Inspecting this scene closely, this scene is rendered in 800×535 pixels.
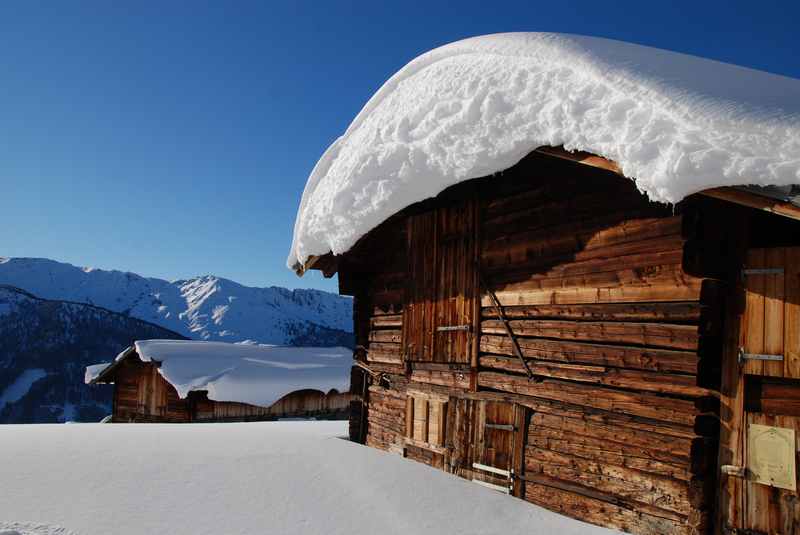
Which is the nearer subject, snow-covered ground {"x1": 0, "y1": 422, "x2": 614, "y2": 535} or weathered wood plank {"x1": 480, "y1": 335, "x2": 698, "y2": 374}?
snow-covered ground {"x1": 0, "y1": 422, "x2": 614, "y2": 535}

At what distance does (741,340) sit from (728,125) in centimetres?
196

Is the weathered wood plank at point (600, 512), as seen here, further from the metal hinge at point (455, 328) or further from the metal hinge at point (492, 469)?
the metal hinge at point (455, 328)

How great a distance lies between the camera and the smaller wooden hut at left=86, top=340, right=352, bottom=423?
23.0 m

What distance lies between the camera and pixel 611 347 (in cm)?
603

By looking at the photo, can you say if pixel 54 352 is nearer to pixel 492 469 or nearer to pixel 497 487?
pixel 492 469

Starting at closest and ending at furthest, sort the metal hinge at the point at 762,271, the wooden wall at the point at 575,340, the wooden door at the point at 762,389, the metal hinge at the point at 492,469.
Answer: the wooden door at the point at 762,389, the metal hinge at the point at 762,271, the wooden wall at the point at 575,340, the metal hinge at the point at 492,469

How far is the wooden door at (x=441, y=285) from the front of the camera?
27.1 feet

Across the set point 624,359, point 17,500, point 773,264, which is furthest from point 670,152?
point 17,500

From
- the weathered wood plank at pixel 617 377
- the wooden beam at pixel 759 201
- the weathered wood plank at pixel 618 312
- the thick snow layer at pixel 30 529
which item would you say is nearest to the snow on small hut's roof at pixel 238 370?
the weathered wood plank at pixel 617 377

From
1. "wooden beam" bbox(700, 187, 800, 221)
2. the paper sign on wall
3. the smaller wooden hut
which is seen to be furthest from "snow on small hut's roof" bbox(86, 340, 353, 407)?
"wooden beam" bbox(700, 187, 800, 221)

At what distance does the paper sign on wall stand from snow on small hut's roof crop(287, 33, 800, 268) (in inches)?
85.2

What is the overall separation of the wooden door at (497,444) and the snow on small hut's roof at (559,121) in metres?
3.05

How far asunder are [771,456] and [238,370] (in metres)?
22.8

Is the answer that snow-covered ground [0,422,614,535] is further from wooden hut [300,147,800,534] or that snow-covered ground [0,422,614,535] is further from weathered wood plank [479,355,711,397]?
weathered wood plank [479,355,711,397]
